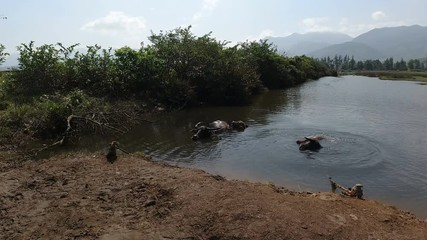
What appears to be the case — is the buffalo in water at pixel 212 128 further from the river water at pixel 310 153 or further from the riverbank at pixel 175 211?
the riverbank at pixel 175 211

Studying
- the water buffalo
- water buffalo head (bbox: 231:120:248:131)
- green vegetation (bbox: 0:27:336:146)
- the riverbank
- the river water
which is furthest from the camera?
water buffalo head (bbox: 231:120:248:131)

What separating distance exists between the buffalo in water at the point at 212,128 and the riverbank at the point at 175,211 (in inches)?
350

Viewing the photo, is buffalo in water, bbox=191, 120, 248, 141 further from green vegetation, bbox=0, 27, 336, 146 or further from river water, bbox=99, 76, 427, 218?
green vegetation, bbox=0, 27, 336, 146

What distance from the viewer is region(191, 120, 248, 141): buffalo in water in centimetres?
2166

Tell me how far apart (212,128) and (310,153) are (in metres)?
6.94

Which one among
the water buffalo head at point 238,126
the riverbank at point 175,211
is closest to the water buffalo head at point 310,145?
the water buffalo head at point 238,126

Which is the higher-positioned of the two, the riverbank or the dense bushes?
the dense bushes

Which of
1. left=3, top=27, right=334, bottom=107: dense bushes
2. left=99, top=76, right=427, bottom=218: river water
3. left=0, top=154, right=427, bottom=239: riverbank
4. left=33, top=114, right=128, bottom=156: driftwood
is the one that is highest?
left=3, top=27, right=334, bottom=107: dense bushes

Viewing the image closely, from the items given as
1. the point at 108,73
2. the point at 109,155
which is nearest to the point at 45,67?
the point at 108,73

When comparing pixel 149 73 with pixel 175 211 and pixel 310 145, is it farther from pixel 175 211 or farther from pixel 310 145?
pixel 175 211

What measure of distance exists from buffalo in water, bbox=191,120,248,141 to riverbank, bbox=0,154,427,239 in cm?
889

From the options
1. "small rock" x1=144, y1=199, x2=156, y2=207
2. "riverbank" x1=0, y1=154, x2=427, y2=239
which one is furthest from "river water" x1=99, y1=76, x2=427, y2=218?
"small rock" x1=144, y1=199, x2=156, y2=207

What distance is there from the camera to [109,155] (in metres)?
14.6

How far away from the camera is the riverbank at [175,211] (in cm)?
888
